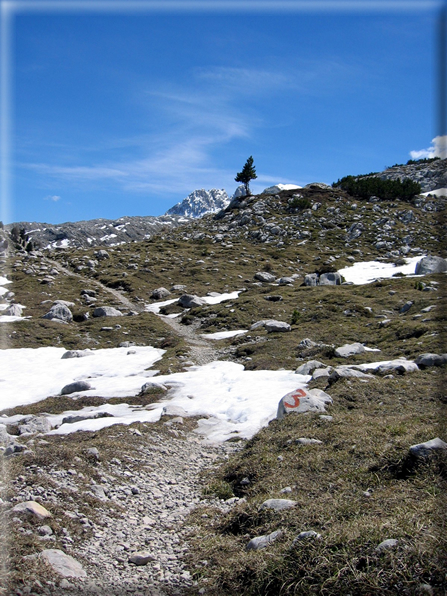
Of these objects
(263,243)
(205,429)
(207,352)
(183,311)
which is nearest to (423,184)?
(263,243)

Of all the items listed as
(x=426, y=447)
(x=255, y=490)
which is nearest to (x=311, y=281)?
(x=255, y=490)

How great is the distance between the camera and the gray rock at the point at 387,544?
17.2ft

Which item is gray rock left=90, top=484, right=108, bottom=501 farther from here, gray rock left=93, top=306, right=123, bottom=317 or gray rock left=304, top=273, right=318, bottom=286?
gray rock left=304, top=273, right=318, bottom=286

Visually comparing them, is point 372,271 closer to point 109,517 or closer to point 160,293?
point 160,293

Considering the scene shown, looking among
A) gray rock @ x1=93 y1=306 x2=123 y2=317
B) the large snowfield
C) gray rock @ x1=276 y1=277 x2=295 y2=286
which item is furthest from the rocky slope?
gray rock @ x1=276 y1=277 x2=295 y2=286

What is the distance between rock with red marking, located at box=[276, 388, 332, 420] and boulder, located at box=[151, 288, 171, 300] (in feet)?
130

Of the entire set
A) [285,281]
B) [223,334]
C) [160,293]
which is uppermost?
[285,281]

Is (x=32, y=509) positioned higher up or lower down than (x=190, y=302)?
lower down

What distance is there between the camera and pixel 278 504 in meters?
7.44

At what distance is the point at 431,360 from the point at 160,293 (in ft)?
129

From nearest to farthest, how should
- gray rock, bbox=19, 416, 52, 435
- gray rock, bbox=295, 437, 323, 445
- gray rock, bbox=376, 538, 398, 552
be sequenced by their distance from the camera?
gray rock, bbox=376, 538, 398, 552, gray rock, bbox=295, 437, 323, 445, gray rock, bbox=19, 416, 52, 435

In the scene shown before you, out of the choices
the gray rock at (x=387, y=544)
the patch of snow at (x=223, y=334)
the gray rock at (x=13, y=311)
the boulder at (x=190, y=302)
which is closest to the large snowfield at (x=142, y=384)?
the patch of snow at (x=223, y=334)

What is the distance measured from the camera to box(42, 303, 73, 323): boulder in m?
39.6

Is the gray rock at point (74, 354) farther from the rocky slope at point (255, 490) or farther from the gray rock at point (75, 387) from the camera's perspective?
the gray rock at point (75, 387)
